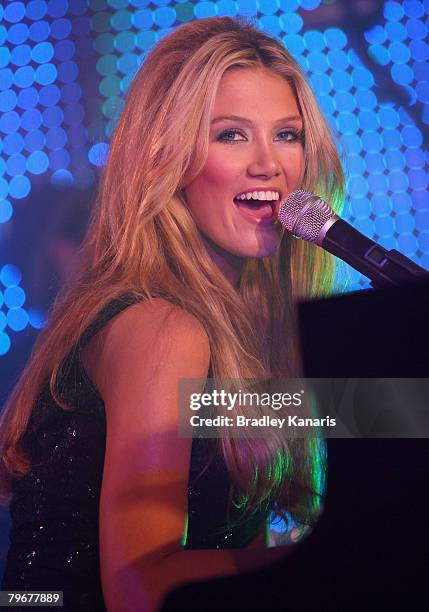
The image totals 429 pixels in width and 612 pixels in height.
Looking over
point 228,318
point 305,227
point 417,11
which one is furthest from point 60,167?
point 417,11

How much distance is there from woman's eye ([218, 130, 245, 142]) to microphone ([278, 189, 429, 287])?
39 centimetres

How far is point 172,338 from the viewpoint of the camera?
1567 mm

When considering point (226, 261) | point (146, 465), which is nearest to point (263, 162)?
point (226, 261)

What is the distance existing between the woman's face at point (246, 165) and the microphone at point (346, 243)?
0.35 metres

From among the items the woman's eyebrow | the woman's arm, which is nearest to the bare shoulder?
the woman's arm

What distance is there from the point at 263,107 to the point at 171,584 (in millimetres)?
1104

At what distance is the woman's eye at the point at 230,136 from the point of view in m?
1.89

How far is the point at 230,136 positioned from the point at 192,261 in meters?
0.32

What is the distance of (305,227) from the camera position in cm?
146

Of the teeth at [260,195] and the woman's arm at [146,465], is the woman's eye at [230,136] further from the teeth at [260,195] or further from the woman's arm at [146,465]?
the woman's arm at [146,465]

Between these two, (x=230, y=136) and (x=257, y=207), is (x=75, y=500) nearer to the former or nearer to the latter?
(x=257, y=207)

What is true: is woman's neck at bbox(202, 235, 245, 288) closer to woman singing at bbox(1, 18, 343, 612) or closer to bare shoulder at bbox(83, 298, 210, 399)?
woman singing at bbox(1, 18, 343, 612)

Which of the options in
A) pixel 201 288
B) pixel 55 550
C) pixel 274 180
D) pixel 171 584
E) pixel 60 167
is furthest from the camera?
pixel 60 167

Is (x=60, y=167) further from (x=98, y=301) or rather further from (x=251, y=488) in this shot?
(x=251, y=488)
